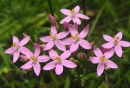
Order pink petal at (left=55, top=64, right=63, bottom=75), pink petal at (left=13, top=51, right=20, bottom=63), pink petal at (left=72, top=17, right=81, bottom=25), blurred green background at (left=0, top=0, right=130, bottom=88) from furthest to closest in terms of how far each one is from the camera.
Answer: blurred green background at (left=0, top=0, right=130, bottom=88) < pink petal at (left=72, top=17, right=81, bottom=25) < pink petal at (left=13, top=51, right=20, bottom=63) < pink petal at (left=55, top=64, right=63, bottom=75)

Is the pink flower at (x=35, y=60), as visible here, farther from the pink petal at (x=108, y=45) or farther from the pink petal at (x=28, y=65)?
the pink petal at (x=108, y=45)

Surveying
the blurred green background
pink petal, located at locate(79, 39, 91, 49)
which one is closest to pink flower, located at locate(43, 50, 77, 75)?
pink petal, located at locate(79, 39, 91, 49)

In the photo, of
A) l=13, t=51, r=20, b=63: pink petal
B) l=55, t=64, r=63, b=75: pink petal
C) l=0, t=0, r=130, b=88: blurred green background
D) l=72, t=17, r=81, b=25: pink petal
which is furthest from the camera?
l=0, t=0, r=130, b=88: blurred green background

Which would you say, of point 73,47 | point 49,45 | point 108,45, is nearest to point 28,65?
point 49,45

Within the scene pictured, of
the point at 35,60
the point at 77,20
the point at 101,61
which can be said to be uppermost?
the point at 77,20

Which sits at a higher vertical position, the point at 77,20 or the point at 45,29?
the point at 77,20

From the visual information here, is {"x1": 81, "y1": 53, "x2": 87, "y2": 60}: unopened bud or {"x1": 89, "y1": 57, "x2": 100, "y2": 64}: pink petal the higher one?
{"x1": 81, "y1": 53, "x2": 87, "y2": 60}: unopened bud

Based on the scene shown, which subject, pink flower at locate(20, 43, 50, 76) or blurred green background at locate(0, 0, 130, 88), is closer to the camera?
pink flower at locate(20, 43, 50, 76)

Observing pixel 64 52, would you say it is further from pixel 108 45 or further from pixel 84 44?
pixel 108 45

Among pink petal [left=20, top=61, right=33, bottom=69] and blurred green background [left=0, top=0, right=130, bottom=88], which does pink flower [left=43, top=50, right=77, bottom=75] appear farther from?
blurred green background [left=0, top=0, right=130, bottom=88]

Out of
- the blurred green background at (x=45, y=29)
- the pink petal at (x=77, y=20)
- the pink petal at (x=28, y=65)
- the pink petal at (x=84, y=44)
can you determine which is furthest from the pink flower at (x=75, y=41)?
the blurred green background at (x=45, y=29)
